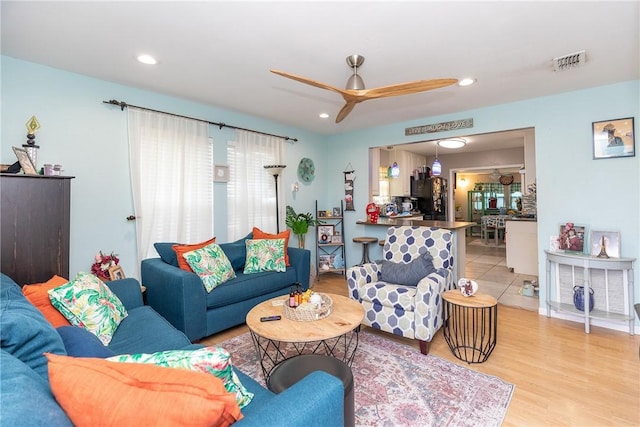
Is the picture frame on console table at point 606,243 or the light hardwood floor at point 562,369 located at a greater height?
the picture frame on console table at point 606,243

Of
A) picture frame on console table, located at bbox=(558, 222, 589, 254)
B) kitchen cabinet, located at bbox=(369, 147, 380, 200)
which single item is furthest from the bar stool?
picture frame on console table, located at bbox=(558, 222, 589, 254)

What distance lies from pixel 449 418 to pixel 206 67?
10.7ft

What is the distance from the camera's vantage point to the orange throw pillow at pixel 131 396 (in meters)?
0.74

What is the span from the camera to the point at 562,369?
92.6 inches

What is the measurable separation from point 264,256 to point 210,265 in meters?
0.70

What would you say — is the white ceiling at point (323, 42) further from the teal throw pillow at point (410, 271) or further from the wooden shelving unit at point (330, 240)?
the wooden shelving unit at point (330, 240)

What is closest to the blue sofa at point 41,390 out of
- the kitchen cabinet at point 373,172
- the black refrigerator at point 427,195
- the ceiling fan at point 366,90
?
the ceiling fan at point 366,90

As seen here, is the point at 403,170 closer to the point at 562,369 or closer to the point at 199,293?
the point at 562,369

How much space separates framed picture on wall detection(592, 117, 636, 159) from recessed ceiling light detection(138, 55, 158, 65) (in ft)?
14.3

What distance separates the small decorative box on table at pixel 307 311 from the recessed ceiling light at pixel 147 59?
7.60 feet

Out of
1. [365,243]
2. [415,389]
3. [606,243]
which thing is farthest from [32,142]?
[606,243]

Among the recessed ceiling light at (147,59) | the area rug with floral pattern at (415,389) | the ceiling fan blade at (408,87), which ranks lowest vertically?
the area rug with floral pattern at (415,389)

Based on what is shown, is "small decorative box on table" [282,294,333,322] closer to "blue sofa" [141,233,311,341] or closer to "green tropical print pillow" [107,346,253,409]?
"blue sofa" [141,233,311,341]

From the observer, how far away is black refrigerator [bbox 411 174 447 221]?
7523 mm
